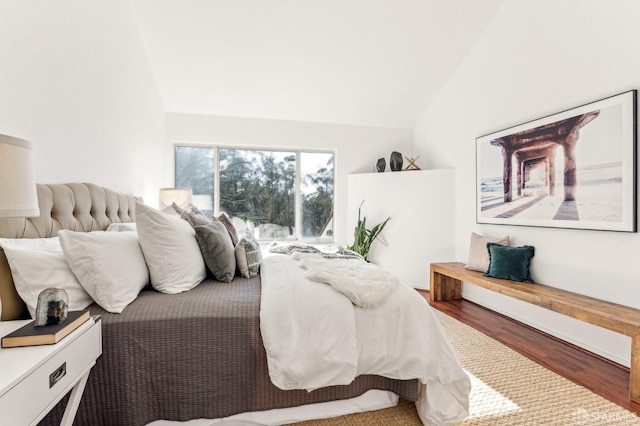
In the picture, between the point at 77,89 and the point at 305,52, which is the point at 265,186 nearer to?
the point at 305,52

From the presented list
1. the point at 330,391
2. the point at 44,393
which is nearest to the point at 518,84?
the point at 330,391

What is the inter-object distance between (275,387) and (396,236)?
3.01m

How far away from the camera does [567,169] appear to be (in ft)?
8.24

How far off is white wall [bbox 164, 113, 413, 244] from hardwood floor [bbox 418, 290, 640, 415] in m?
1.99

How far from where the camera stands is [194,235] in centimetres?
191

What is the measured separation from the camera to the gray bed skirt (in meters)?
1.25

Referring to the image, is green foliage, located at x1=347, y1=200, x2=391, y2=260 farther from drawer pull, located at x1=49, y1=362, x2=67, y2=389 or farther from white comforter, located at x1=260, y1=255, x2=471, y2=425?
drawer pull, located at x1=49, y1=362, x2=67, y2=389

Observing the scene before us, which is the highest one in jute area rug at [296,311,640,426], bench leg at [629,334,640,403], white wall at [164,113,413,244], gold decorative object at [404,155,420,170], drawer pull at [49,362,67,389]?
white wall at [164,113,413,244]

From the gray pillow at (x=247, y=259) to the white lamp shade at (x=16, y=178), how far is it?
3.86ft

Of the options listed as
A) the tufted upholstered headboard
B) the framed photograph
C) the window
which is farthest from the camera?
the window

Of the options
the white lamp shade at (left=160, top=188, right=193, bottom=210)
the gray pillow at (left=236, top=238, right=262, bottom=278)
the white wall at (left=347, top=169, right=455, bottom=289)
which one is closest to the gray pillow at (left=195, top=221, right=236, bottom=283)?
Answer: the gray pillow at (left=236, top=238, right=262, bottom=278)

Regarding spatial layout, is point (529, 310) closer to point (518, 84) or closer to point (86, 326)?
point (518, 84)

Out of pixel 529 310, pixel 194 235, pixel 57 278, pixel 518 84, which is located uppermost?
pixel 518 84

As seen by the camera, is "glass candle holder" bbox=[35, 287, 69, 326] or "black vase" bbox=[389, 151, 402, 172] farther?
"black vase" bbox=[389, 151, 402, 172]
